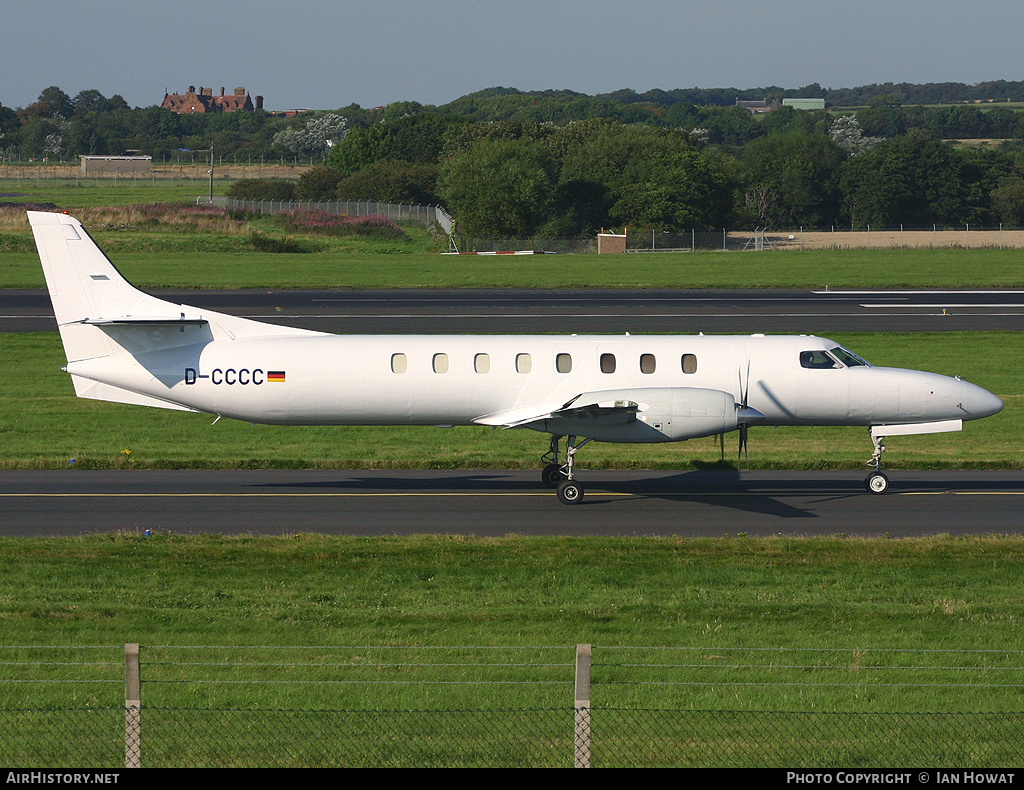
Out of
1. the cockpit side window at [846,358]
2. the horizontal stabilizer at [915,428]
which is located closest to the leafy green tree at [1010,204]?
the horizontal stabilizer at [915,428]

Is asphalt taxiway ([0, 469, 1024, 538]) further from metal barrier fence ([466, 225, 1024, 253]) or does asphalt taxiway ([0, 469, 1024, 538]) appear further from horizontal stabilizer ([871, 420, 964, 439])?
metal barrier fence ([466, 225, 1024, 253])

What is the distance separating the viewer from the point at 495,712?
11680mm

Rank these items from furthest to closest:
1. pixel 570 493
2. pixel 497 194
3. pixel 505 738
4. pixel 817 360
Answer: pixel 497 194 → pixel 817 360 → pixel 570 493 → pixel 505 738

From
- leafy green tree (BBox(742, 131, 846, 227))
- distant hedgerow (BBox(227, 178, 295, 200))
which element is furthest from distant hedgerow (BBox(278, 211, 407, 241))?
leafy green tree (BBox(742, 131, 846, 227))

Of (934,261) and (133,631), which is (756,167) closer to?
(934,261)

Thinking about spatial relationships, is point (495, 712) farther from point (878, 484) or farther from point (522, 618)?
point (878, 484)

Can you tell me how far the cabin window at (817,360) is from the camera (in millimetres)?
24750

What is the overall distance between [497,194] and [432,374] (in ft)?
249

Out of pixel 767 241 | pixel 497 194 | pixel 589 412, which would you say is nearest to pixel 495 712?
pixel 589 412

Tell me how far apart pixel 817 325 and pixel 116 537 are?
119ft

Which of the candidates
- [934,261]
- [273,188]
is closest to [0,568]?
[934,261]

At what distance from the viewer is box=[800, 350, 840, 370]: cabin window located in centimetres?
2475

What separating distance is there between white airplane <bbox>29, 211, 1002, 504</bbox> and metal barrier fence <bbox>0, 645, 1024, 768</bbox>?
10.1 meters

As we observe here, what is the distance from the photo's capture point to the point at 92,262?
24094mm
